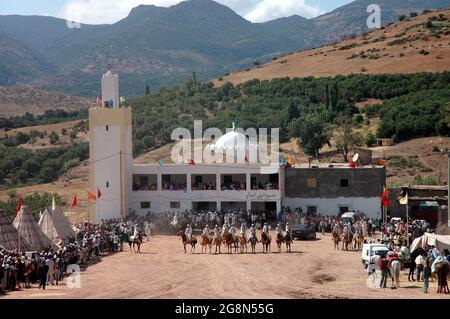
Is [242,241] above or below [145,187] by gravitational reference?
below

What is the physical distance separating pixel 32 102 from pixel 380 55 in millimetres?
65151

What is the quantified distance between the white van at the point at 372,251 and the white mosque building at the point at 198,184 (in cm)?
1624

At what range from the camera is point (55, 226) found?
34.6 m

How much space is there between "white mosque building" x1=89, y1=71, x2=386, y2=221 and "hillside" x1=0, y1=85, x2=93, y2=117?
299ft

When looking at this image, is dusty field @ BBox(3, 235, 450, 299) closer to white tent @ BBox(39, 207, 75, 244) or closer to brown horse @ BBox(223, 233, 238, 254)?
brown horse @ BBox(223, 233, 238, 254)

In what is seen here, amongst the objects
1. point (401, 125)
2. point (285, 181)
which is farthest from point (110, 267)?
point (401, 125)

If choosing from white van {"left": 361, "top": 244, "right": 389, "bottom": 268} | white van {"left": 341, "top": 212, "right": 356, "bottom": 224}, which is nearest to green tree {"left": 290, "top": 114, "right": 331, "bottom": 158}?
white van {"left": 341, "top": 212, "right": 356, "bottom": 224}

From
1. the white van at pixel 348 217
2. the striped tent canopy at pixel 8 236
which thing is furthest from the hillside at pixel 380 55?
the striped tent canopy at pixel 8 236

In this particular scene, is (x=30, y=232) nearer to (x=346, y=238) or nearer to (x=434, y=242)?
(x=346, y=238)

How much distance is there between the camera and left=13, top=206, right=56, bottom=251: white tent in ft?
98.1

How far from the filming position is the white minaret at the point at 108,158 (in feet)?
146

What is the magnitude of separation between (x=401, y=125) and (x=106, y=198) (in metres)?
35.7

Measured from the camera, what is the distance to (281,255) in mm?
33250

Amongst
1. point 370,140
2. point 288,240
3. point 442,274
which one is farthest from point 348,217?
point 370,140
